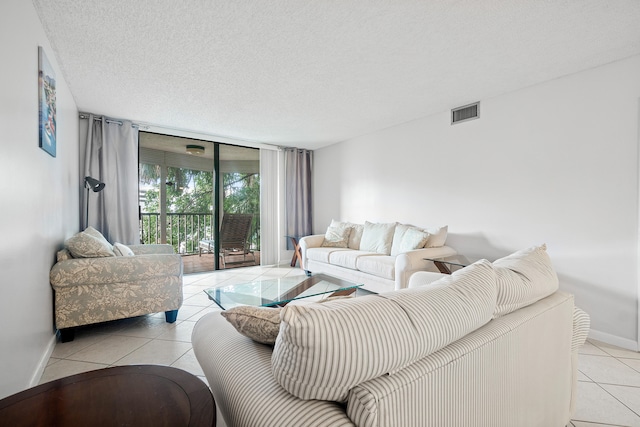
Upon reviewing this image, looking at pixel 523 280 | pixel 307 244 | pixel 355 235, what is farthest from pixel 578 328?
pixel 307 244

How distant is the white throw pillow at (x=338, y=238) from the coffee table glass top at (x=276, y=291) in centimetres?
146

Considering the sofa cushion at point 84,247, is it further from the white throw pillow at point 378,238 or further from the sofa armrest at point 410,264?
the white throw pillow at point 378,238

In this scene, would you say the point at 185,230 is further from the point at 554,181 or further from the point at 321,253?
the point at 554,181

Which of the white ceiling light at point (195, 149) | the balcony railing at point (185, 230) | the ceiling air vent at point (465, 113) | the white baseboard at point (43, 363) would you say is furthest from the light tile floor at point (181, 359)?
the white ceiling light at point (195, 149)

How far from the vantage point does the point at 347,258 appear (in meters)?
3.77

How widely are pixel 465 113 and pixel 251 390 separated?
365cm

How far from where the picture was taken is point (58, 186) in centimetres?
247

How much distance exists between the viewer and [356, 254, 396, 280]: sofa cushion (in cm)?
322

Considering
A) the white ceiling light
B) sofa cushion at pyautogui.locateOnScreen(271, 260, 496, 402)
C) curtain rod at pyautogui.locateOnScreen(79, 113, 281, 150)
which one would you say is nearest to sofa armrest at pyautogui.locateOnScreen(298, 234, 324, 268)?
curtain rod at pyautogui.locateOnScreen(79, 113, 281, 150)

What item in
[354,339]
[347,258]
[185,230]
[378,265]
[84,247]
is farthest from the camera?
[185,230]

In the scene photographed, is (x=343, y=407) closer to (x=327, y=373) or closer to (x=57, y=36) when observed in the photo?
(x=327, y=373)

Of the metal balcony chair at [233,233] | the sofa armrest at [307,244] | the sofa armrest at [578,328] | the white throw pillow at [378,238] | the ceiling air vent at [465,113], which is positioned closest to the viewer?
the sofa armrest at [578,328]

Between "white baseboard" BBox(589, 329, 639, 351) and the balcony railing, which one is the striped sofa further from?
the balcony railing

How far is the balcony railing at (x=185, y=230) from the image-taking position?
531cm
